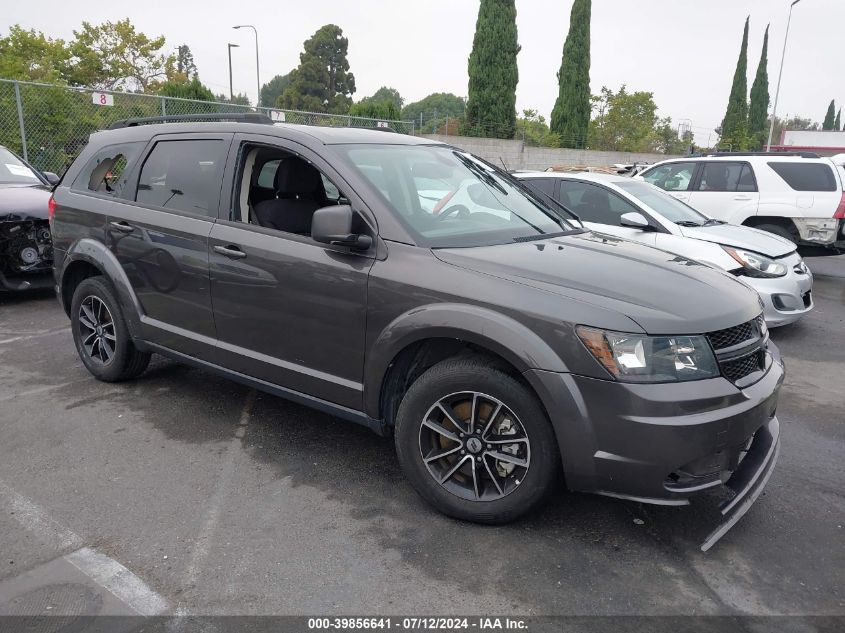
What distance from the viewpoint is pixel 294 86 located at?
207ft

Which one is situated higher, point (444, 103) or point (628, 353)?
point (444, 103)

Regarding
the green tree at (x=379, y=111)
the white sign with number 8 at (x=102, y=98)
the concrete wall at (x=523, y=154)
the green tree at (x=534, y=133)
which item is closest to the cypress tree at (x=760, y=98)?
the green tree at (x=534, y=133)

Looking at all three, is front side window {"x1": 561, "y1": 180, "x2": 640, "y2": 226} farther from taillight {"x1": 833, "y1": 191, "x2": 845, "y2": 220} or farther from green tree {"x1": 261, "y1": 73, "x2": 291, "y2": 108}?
green tree {"x1": 261, "y1": 73, "x2": 291, "y2": 108}

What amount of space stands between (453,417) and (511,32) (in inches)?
1097

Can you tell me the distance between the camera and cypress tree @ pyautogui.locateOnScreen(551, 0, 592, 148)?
31.9 m

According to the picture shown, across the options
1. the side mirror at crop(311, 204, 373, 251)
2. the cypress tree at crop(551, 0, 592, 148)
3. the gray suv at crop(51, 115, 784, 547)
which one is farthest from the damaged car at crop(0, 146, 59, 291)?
the cypress tree at crop(551, 0, 592, 148)

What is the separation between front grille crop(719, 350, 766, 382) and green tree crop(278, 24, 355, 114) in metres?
61.1

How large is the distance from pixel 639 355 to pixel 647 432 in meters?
0.31

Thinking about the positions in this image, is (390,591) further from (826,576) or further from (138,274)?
(138,274)

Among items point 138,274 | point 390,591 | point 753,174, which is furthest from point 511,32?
point 390,591

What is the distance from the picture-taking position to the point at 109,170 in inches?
185

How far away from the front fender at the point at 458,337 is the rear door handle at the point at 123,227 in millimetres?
2103

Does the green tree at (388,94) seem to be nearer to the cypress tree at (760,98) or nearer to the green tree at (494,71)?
the cypress tree at (760,98)

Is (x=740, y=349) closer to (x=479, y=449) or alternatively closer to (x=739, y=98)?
(x=479, y=449)
